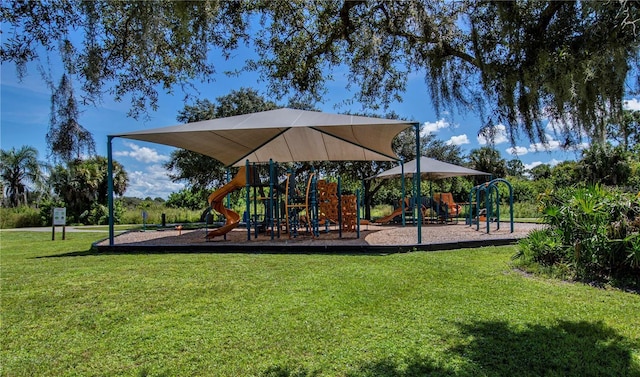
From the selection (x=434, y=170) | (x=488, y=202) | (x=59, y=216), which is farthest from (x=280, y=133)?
(x=59, y=216)

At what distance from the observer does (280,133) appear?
9.16 m

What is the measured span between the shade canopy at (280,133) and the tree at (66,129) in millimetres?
6523

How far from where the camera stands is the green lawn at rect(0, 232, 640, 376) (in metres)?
2.68

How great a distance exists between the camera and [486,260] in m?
6.34

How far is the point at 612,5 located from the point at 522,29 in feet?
1.01

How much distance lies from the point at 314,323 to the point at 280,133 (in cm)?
634

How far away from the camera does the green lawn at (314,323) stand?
2.68 meters

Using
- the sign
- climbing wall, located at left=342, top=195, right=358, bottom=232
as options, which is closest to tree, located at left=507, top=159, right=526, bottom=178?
climbing wall, located at left=342, top=195, right=358, bottom=232

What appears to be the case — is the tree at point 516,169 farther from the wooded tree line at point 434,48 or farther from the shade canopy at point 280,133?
the wooded tree line at point 434,48

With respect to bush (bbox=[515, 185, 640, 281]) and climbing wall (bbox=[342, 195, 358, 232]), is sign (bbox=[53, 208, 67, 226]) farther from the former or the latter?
bush (bbox=[515, 185, 640, 281])

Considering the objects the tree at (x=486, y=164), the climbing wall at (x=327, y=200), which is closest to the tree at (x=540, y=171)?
the tree at (x=486, y=164)

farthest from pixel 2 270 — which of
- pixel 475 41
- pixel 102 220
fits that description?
pixel 102 220

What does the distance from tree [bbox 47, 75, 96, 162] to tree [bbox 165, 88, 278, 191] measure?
54.5ft

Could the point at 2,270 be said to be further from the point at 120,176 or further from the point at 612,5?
the point at 120,176
